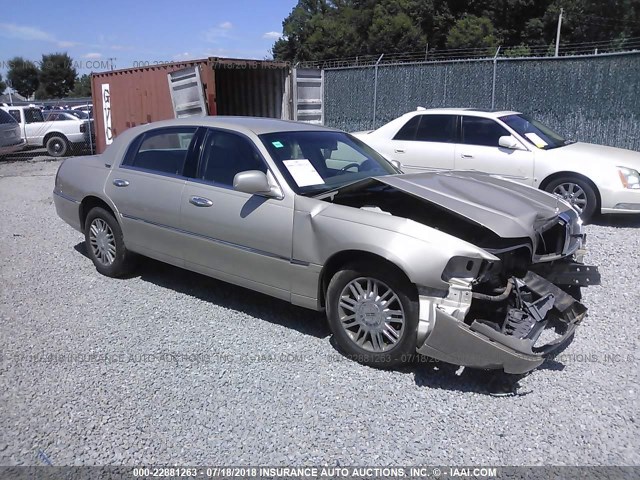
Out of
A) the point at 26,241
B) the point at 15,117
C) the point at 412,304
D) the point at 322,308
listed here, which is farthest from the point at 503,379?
the point at 15,117

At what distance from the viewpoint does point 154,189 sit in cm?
509

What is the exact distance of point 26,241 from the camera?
746 centimetres

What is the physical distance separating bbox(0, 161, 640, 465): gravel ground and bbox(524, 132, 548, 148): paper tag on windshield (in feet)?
11.0

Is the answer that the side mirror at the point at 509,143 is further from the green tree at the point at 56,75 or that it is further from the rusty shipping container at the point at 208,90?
the green tree at the point at 56,75

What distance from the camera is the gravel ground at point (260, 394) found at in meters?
3.02

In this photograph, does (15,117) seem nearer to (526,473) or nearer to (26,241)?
(26,241)

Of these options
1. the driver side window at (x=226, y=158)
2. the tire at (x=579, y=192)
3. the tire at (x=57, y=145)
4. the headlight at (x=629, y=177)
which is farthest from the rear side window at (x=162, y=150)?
the tire at (x=57, y=145)

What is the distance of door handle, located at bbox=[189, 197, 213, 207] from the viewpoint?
4660mm

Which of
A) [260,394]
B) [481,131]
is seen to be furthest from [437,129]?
[260,394]

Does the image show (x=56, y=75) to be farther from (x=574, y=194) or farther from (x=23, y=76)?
(x=574, y=194)

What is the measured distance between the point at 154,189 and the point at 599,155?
6.07 m

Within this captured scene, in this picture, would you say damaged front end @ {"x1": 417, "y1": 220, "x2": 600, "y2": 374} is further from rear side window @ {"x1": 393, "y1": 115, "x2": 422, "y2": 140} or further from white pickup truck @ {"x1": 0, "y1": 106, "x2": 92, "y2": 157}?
white pickup truck @ {"x1": 0, "y1": 106, "x2": 92, "y2": 157}

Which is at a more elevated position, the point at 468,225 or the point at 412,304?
the point at 468,225

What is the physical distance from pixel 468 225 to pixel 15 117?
19232 millimetres
